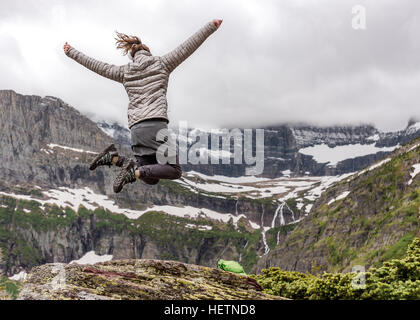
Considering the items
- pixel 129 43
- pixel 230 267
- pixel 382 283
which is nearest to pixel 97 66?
pixel 129 43

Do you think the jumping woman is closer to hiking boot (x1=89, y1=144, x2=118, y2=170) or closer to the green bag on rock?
hiking boot (x1=89, y1=144, x2=118, y2=170)

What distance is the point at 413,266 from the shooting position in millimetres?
11734

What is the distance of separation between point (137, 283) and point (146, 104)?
147 inches

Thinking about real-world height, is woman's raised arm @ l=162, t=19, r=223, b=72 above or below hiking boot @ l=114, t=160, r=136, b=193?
above

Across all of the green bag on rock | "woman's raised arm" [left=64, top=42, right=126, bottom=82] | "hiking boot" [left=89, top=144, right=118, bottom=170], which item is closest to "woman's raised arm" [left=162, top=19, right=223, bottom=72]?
"woman's raised arm" [left=64, top=42, right=126, bottom=82]

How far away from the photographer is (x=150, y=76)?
35.1ft

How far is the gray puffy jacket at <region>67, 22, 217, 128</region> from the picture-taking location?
10.5 meters

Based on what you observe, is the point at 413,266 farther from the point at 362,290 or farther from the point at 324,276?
the point at 324,276

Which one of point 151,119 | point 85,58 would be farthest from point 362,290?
point 85,58

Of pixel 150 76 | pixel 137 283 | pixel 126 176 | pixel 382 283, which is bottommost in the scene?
pixel 382 283

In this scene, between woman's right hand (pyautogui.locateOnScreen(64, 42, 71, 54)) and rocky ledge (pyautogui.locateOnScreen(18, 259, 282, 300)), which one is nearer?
rocky ledge (pyautogui.locateOnScreen(18, 259, 282, 300))

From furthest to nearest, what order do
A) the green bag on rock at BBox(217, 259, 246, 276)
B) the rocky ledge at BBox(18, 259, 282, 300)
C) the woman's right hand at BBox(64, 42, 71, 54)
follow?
the green bag on rock at BBox(217, 259, 246, 276) < the woman's right hand at BBox(64, 42, 71, 54) < the rocky ledge at BBox(18, 259, 282, 300)

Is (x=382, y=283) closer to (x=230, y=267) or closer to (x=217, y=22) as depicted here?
(x=230, y=267)
